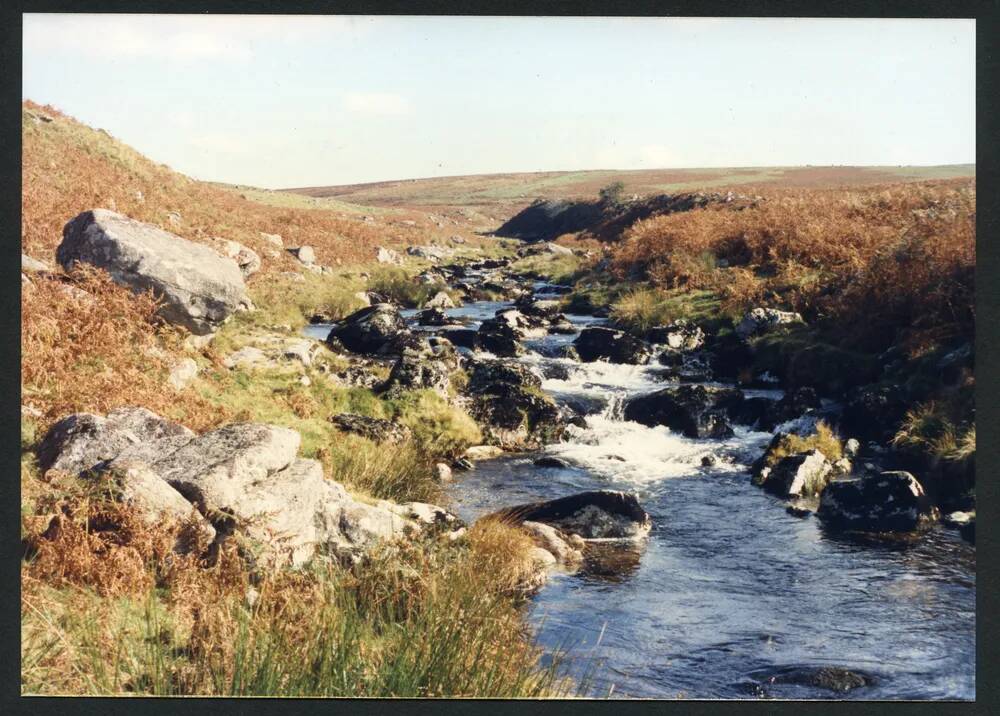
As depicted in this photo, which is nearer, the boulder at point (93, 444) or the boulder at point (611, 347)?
the boulder at point (93, 444)

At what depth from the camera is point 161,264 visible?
10.4 metres

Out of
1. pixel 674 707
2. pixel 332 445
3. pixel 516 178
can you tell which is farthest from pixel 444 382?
pixel 516 178

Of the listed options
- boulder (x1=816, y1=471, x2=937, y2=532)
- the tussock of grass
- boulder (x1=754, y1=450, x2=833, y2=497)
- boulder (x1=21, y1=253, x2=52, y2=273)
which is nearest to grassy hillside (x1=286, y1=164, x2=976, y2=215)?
the tussock of grass

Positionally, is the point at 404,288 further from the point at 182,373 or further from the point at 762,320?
the point at 182,373

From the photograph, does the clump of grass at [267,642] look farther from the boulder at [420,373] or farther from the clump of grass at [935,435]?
the boulder at [420,373]

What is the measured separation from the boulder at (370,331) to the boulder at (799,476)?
8.78 metres

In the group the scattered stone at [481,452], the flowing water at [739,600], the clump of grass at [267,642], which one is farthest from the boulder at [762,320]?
the clump of grass at [267,642]

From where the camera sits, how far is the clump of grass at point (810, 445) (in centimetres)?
1192

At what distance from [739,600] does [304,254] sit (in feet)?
66.7

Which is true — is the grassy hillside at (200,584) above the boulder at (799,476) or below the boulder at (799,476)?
above

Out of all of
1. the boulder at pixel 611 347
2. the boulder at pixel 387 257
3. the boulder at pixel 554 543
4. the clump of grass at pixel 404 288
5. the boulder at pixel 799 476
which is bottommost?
the boulder at pixel 554 543

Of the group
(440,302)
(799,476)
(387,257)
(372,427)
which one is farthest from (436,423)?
(387,257)

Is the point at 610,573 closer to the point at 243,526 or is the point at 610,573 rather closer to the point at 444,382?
the point at 243,526

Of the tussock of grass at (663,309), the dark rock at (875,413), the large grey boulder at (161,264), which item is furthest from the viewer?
the tussock of grass at (663,309)
